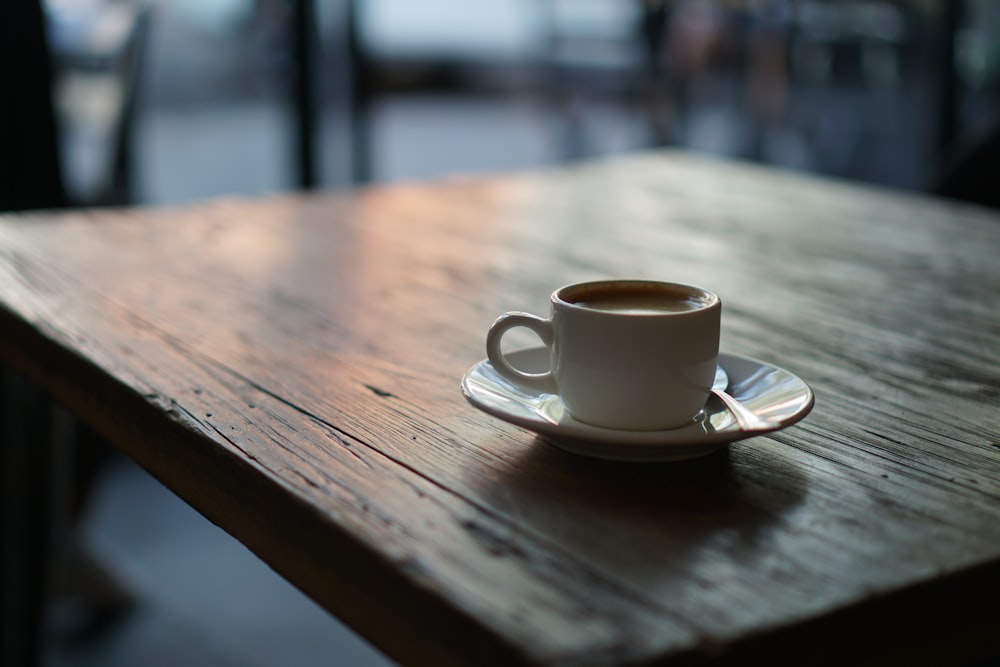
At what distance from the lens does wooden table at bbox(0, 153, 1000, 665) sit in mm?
452

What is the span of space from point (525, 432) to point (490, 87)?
9.93ft

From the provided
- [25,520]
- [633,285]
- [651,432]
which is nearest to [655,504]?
[651,432]

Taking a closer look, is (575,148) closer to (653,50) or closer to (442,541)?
(653,50)

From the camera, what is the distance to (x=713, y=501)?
1.77 ft

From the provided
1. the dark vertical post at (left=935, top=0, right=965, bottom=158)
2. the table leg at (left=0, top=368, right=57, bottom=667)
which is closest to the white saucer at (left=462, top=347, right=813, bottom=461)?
the table leg at (left=0, top=368, right=57, bottom=667)

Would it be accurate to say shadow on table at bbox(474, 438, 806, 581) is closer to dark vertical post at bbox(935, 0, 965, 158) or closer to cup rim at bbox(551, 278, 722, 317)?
cup rim at bbox(551, 278, 722, 317)

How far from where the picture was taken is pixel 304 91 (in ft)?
10.4

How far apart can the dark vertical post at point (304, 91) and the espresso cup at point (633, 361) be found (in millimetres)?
2701

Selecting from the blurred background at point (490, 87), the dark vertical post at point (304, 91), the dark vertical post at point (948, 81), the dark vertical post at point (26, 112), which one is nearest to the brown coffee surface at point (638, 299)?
the dark vertical post at point (26, 112)

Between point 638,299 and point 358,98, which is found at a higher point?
point 638,299

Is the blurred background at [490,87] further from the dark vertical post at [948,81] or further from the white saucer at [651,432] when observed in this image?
the white saucer at [651,432]

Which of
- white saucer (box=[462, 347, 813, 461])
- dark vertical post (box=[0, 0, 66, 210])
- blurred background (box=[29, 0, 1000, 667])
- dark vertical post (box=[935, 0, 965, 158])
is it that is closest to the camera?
white saucer (box=[462, 347, 813, 461])

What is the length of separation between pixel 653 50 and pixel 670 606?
11.4 feet

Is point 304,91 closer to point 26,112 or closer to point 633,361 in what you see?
point 26,112
